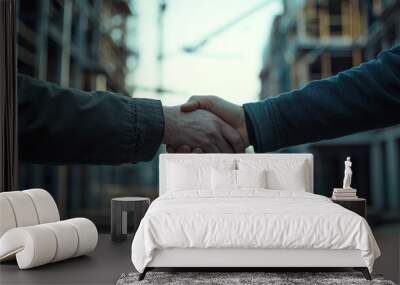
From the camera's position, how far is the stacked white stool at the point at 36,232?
2945 millimetres

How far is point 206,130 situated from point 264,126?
0.49m

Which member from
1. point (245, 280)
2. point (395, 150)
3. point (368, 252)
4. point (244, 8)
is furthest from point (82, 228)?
point (395, 150)

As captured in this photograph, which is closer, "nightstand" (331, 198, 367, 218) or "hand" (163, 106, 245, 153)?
"nightstand" (331, 198, 367, 218)

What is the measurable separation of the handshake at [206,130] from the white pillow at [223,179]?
18.7 inches

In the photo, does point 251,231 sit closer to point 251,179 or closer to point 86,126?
point 251,179

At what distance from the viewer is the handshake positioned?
4.23 metres

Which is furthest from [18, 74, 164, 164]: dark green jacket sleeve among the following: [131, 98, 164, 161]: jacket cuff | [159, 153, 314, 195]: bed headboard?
[159, 153, 314, 195]: bed headboard

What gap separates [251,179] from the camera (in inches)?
149

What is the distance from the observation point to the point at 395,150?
454cm

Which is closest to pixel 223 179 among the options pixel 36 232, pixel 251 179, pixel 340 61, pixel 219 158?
pixel 251 179

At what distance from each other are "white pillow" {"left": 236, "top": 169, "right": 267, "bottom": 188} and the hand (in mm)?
462

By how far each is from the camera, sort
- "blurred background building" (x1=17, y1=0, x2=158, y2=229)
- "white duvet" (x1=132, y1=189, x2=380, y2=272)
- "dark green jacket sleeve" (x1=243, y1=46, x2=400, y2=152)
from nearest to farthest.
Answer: "white duvet" (x1=132, y1=189, x2=380, y2=272), "dark green jacket sleeve" (x1=243, y1=46, x2=400, y2=152), "blurred background building" (x1=17, y1=0, x2=158, y2=229)

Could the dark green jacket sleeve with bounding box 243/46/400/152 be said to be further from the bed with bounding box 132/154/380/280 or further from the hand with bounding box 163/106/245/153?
the bed with bounding box 132/154/380/280

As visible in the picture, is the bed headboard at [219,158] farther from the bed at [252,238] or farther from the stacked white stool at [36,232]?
the bed at [252,238]
